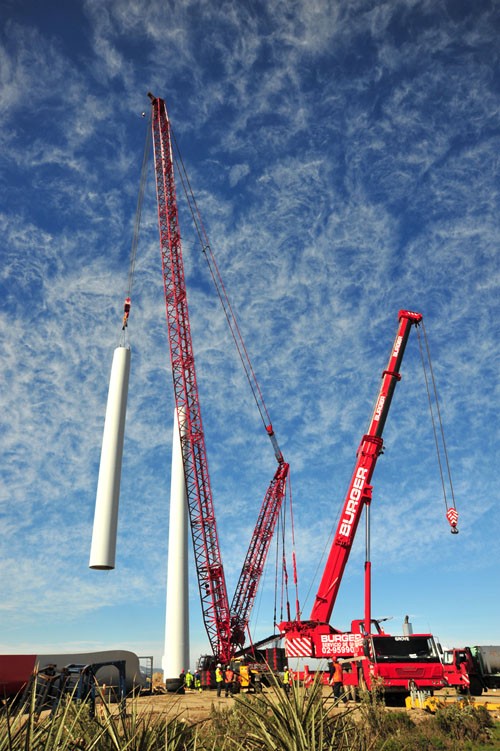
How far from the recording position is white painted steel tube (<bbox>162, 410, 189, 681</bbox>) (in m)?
43.8

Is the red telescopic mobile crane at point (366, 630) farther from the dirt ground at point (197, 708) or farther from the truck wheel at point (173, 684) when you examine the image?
the truck wheel at point (173, 684)

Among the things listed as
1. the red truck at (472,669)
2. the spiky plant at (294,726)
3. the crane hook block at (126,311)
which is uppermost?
the crane hook block at (126,311)

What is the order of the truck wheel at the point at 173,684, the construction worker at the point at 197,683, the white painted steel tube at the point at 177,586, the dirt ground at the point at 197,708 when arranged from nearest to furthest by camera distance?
1. the dirt ground at the point at 197,708
2. the truck wheel at the point at 173,684
3. the construction worker at the point at 197,683
4. the white painted steel tube at the point at 177,586

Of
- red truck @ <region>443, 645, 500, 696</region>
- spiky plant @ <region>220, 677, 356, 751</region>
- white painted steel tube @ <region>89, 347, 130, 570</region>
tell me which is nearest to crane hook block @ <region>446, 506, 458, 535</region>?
red truck @ <region>443, 645, 500, 696</region>

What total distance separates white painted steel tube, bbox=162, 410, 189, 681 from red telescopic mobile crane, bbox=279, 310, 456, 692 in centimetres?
1608

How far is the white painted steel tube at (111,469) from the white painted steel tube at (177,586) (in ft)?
51.7

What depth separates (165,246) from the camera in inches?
2206

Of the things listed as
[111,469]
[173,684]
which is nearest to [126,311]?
[111,469]

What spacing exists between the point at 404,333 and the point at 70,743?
32482 mm

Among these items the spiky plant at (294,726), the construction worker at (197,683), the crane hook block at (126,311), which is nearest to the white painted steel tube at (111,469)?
the crane hook block at (126,311)

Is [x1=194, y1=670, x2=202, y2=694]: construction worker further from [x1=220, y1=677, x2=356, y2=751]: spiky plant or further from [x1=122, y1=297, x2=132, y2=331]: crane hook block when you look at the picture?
[x1=220, y1=677, x2=356, y2=751]: spiky plant

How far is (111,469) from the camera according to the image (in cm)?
3203

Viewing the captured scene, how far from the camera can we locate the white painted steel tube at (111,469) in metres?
29.5

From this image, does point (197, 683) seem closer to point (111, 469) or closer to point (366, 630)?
point (111, 469)
